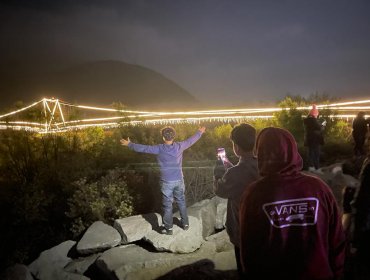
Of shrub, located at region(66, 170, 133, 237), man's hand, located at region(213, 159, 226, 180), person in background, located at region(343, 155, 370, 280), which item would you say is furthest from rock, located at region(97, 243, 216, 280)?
person in background, located at region(343, 155, 370, 280)

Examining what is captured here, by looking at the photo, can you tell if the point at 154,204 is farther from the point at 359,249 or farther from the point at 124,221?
the point at 359,249

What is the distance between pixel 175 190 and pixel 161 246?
1.10m

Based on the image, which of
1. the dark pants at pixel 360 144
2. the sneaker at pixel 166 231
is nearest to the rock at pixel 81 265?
the sneaker at pixel 166 231

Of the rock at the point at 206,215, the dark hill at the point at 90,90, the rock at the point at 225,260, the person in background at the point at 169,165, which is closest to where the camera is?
the rock at the point at 225,260

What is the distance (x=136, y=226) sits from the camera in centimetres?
736

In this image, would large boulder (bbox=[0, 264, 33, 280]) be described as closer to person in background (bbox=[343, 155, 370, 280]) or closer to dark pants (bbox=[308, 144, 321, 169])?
person in background (bbox=[343, 155, 370, 280])

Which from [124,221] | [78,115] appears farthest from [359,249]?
[78,115]

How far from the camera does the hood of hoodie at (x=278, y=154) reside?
235 centimetres

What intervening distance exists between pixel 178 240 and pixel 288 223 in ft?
15.5

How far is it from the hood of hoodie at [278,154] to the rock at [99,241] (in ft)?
18.2

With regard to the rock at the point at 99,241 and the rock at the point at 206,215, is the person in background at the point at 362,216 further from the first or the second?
the rock at the point at 99,241

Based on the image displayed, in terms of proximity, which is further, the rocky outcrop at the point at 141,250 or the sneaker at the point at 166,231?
the sneaker at the point at 166,231

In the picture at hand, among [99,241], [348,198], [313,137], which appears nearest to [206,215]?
[99,241]

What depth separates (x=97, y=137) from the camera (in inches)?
639
